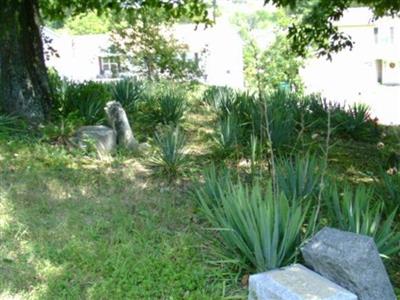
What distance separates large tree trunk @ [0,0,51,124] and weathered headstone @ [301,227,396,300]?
16.3 ft

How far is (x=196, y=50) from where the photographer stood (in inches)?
845

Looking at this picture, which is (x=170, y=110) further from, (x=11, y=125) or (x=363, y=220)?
(x=363, y=220)

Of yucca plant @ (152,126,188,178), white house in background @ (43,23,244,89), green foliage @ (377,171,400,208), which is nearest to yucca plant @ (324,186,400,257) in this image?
green foliage @ (377,171,400,208)

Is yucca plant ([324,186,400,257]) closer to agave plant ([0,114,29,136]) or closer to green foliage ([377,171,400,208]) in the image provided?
green foliage ([377,171,400,208])

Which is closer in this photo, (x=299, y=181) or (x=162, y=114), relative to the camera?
(x=299, y=181)

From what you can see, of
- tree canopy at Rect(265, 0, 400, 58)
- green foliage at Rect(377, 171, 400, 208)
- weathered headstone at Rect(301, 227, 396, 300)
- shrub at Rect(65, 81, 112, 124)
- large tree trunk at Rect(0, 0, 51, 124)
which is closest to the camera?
weathered headstone at Rect(301, 227, 396, 300)

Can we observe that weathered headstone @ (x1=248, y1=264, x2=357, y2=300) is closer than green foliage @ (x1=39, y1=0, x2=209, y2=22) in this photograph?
Answer: Yes

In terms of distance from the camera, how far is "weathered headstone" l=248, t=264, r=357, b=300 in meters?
2.82

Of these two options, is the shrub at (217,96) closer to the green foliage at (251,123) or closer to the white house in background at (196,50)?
the green foliage at (251,123)

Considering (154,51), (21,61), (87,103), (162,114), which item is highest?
(154,51)

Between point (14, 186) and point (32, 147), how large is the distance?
121 centimetres

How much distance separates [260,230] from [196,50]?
18.7 meters

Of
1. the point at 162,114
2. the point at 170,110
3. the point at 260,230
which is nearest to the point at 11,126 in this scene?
the point at 162,114

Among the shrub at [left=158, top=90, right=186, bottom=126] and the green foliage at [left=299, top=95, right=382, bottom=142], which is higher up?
the shrub at [left=158, top=90, right=186, bottom=126]
